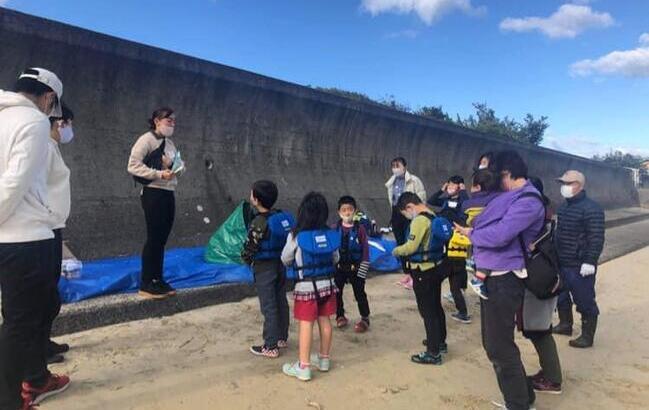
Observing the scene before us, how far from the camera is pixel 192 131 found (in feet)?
24.7

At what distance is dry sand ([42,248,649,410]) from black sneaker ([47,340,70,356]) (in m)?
0.08

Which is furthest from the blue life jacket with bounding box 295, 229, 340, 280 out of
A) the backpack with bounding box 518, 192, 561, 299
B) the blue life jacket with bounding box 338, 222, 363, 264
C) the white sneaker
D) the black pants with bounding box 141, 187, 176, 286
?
the black pants with bounding box 141, 187, 176, 286

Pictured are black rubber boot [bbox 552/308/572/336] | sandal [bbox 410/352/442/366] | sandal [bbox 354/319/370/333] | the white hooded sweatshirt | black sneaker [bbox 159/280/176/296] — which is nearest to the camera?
the white hooded sweatshirt

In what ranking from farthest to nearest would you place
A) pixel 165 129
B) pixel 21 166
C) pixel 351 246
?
pixel 351 246
pixel 165 129
pixel 21 166

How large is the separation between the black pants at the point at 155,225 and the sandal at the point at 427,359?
2.53 meters

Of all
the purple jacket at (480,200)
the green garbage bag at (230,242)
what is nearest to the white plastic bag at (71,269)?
the green garbage bag at (230,242)

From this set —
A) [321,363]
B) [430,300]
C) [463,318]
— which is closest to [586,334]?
[463,318]

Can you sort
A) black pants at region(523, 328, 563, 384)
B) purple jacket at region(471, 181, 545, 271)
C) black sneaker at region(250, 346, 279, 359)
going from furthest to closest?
black sneaker at region(250, 346, 279, 359)
black pants at region(523, 328, 563, 384)
purple jacket at region(471, 181, 545, 271)

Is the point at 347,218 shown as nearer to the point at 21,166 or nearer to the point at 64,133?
the point at 64,133

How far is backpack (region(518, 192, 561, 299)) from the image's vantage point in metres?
3.37

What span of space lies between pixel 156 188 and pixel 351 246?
1.95 m

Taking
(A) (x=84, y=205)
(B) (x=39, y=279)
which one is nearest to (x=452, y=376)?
(B) (x=39, y=279)

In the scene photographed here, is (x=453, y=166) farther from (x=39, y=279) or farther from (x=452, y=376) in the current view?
(x=39, y=279)

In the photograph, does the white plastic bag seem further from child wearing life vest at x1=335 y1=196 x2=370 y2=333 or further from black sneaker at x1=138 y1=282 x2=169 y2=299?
child wearing life vest at x1=335 y1=196 x2=370 y2=333
